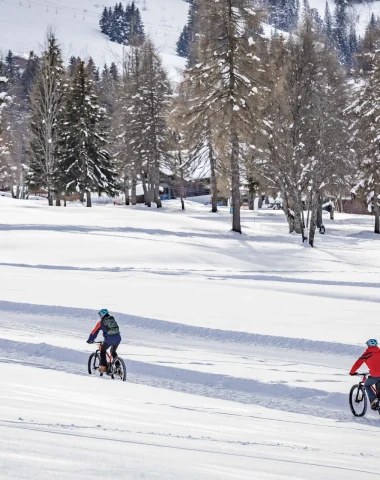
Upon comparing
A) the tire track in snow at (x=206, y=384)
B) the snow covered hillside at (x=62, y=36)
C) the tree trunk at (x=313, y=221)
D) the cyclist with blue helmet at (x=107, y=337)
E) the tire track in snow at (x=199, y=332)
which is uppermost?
the snow covered hillside at (x=62, y=36)

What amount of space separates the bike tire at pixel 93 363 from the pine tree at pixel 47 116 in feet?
118

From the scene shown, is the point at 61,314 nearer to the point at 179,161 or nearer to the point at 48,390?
the point at 48,390

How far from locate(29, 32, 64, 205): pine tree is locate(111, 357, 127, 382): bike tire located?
1436 inches

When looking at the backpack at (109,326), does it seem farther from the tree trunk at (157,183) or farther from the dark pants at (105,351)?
the tree trunk at (157,183)

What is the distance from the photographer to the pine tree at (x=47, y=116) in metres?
46.2

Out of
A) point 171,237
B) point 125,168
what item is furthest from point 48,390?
point 125,168

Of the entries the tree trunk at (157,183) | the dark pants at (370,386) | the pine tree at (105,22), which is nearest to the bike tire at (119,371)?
the dark pants at (370,386)

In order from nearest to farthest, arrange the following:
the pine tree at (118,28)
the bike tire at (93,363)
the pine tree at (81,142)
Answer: the bike tire at (93,363) → the pine tree at (81,142) → the pine tree at (118,28)

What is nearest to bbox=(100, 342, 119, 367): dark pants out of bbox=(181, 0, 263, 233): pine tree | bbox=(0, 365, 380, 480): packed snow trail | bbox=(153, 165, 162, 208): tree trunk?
bbox=(0, 365, 380, 480): packed snow trail

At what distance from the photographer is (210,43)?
1188 inches

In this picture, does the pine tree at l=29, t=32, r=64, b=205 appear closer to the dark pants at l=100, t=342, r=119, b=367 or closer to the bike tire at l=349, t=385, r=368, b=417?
the dark pants at l=100, t=342, r=119, b=367

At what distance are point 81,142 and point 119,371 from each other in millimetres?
37369

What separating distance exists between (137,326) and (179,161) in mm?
38809

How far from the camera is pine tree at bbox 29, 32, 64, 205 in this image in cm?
4616
